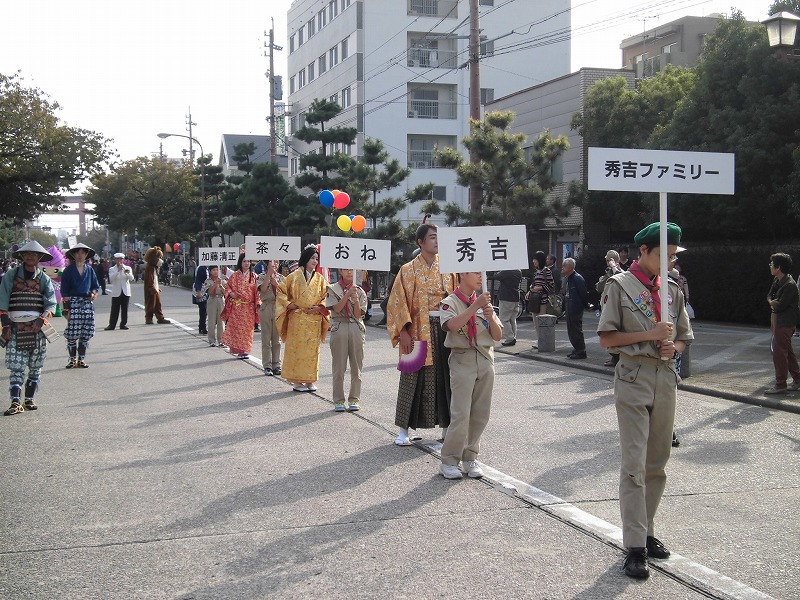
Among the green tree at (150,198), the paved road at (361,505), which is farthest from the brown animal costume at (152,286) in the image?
the green tree at (150,198)

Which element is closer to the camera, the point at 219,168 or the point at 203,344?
the point at 203,344

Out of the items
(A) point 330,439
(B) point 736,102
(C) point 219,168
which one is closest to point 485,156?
(B) point 736,102

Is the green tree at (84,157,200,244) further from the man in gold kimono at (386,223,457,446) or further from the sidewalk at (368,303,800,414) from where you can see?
the man in gold kimono at (386,223,457,446)

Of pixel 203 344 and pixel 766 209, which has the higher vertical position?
pixel 766 209

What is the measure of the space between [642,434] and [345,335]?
543 centimetres

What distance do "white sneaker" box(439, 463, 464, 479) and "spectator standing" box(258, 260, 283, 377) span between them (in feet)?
21.3

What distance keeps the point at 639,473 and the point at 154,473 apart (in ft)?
13.1

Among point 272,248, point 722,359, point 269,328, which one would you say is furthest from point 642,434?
point 722,359

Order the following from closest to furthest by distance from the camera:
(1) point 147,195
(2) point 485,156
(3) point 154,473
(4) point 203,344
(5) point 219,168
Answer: (3) point 154,473, (4) point 203,344, (2) point 485,156, (5) point 219,168, (1) point 147,195

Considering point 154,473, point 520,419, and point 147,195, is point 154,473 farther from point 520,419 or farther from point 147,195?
point 147,195

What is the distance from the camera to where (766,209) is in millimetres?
21875

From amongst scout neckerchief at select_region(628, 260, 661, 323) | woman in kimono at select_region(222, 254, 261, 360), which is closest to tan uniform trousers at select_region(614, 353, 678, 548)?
scout neckerchief at select_region(628, 260, 661, 323)

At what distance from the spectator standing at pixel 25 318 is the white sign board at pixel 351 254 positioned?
3.30 m

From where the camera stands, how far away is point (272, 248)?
14.5 meters
